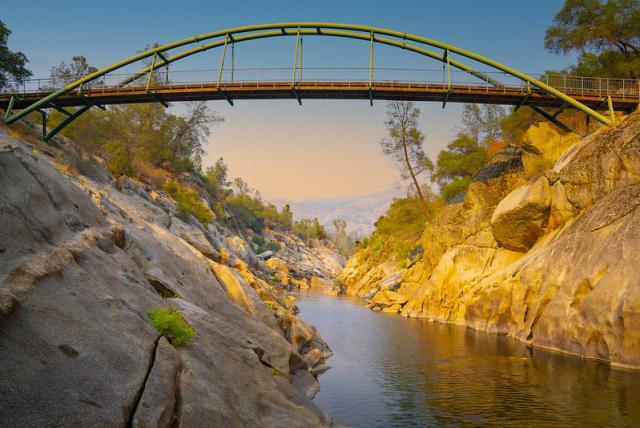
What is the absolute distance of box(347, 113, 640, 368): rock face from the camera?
23500 millimetres

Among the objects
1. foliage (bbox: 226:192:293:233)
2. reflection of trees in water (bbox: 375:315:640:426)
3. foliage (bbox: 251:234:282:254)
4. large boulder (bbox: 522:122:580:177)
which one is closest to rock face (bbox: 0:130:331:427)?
reflection of trees in water (bbox: 375:315:640:426)

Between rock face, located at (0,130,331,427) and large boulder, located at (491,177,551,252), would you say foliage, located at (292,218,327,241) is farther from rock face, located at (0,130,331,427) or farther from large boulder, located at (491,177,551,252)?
rock face, located at (0,130,331,427)

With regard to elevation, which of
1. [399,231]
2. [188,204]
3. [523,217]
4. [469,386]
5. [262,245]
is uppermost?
[399,231]

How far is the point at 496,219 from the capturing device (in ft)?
127

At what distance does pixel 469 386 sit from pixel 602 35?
43018mm

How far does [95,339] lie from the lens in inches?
312

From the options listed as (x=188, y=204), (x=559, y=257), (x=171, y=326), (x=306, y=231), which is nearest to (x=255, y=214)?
(x=306, y=231)

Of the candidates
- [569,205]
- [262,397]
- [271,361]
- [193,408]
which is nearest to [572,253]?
[569,205]

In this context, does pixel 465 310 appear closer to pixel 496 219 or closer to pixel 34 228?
pixel 496 219

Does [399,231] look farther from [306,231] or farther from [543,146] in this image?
[306,231]

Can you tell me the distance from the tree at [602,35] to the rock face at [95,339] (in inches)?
1956

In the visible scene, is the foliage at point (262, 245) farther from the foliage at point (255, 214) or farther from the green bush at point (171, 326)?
the green bush at point (171, 326)

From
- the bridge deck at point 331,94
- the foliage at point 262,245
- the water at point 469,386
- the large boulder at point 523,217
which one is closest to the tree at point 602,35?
the bridge deck at point 331,94

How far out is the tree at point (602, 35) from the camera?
4681 centimetres
